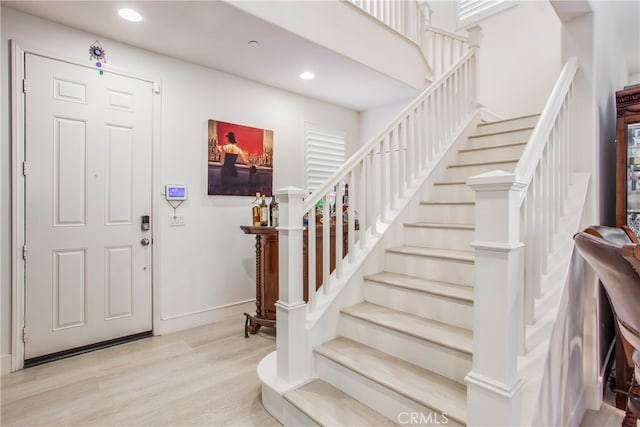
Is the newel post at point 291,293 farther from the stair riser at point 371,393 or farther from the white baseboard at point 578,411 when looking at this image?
the white baseboard at point 578,411

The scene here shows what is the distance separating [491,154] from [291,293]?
2.25 metres

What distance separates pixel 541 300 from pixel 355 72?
2746mm

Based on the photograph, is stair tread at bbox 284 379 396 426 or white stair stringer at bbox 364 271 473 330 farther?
white stair stringer at bbox 364 271 473 330

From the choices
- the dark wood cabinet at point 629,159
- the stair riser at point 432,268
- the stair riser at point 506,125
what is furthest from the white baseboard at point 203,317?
the dark wood cabinet at point 629,159

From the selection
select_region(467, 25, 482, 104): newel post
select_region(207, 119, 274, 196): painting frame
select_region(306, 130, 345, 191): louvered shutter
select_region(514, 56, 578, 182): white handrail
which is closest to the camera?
select_region(514, 56, 578, 182): white handrail

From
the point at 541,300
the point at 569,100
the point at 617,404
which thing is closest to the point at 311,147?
the point at 569,100

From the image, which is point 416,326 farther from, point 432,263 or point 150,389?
point 150,389

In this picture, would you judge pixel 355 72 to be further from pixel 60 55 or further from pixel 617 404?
pixel 617 404

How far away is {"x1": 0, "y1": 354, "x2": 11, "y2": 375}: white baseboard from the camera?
7.95ft

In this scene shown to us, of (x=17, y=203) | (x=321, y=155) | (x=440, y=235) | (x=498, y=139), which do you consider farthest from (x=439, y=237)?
(x=17, y=203)

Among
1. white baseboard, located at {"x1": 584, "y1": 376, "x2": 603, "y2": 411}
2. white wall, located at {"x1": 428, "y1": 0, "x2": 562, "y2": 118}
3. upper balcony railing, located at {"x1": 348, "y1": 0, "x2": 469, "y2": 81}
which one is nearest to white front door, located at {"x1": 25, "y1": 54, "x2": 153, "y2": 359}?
upper balcony railing, located at {"x1": 348, "y1": 0, "x2": 469, "y2": 81}

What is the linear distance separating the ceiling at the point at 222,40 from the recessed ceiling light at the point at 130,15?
1.5 inches

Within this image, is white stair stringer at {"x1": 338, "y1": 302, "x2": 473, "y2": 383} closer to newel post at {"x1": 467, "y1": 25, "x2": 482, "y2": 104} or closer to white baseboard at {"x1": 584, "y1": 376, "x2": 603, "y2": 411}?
white baseboard at {"x1": 584, "y1": 376, "x2": 603, "y2": 411}

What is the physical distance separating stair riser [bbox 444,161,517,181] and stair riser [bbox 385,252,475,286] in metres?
1.01
